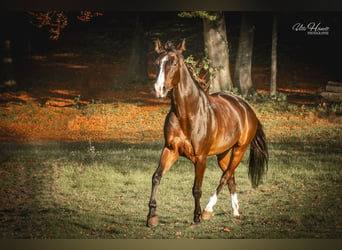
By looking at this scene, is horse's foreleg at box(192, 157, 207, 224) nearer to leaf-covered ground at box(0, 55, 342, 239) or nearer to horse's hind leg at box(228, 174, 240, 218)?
leaf-covered ground at box(0, 55, 342, 239)

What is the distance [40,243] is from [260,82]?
4.13 metres

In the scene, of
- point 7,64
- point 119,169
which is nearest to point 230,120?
point 119,169

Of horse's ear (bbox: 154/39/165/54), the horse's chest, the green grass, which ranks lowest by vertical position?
the green grass

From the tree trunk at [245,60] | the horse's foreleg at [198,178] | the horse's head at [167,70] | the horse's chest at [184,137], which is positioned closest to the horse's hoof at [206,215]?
the horse's foreleg at [198,178]

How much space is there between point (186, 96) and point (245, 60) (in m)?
3.01

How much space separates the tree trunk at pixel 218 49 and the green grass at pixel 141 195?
129cm

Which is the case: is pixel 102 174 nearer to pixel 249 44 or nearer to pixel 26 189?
pixel 26 189

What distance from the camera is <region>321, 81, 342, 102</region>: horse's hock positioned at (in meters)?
6.84

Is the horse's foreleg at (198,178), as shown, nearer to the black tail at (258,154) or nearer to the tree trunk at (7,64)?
the black tail at (258,154)

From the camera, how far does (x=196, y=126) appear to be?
191 inches


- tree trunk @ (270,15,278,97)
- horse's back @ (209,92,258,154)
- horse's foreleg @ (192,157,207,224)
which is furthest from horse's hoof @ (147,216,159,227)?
tree trunk @ (270,15,278,97)

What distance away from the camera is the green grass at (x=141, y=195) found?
5.36 meters

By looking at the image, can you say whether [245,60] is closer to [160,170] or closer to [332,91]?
[332,91]

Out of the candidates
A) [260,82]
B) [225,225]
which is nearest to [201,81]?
[260,82]
